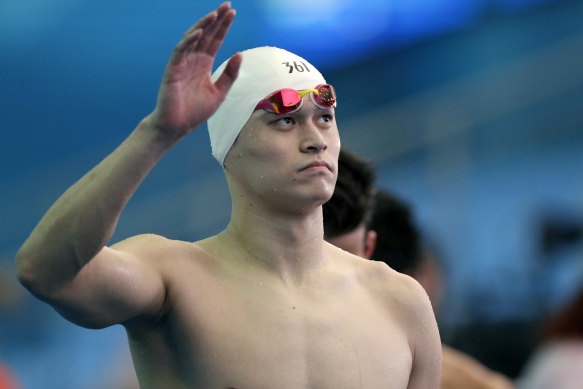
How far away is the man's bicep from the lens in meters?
2.08

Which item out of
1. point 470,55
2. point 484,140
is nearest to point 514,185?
point 484,140

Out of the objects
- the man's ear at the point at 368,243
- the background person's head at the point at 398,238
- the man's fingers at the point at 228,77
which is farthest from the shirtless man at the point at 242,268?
the background person's head at the point at 398,238

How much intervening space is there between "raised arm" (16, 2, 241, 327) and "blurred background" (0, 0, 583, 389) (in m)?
4.33

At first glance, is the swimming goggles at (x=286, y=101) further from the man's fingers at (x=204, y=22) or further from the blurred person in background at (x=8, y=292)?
the blurred person in background at (x=8, y=292)

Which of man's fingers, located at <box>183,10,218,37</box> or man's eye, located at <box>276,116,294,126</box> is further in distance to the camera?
man's eye, located at <box>276,116,294,126</box>

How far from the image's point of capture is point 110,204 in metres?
2.02

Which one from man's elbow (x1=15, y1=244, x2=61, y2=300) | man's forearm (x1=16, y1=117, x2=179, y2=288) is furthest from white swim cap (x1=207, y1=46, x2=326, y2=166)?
man's elbow (x1=15, y1=244, x2=61, y2=300)

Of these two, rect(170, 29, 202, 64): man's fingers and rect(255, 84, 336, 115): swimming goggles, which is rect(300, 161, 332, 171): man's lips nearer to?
rect(255, 84, 336, 115): swimming goggles

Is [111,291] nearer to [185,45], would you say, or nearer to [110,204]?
[110,204]

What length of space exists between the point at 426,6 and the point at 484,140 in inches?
60.0

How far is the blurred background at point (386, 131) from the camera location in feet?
23.4

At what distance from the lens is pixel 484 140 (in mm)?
9648

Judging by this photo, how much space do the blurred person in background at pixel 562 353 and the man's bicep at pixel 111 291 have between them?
2.27m

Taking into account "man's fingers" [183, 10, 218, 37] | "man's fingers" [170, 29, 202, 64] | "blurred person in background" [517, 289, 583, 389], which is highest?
"man's fingers" [183, 10, 218, 37]
